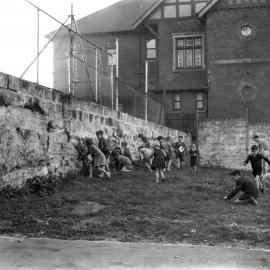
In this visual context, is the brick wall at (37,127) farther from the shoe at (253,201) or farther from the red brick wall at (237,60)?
the red brick wall at (237,60)

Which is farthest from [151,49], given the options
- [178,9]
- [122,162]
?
[122,162]

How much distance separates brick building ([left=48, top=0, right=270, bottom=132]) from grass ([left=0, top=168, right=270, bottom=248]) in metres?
18.2

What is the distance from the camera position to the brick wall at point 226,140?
2316cm

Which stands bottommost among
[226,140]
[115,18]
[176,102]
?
[226,140]

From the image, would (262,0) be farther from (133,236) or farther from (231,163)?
(133,236)

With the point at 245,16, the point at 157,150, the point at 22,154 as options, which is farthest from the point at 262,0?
the point at 22,154

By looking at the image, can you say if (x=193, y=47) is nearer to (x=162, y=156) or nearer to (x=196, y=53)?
(x=196, y=53)

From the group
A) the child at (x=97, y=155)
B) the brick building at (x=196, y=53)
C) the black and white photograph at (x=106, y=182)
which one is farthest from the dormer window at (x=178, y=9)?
the child at (x=97, y=155)

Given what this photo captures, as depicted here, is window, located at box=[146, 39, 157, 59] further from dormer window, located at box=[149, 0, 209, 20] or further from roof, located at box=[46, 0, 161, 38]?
dormer window, located at box=[149, 0, 209, 20]

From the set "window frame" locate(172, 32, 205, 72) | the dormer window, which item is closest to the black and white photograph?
"window frame" locate(172, 32, 205, 72)

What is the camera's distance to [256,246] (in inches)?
259

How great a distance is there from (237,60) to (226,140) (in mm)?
8341

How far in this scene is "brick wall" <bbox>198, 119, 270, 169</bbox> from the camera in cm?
2316

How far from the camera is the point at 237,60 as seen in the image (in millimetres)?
30078
